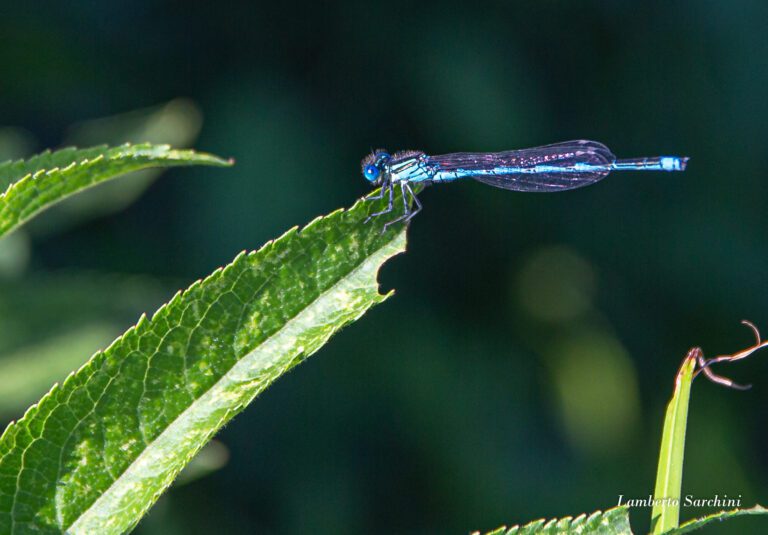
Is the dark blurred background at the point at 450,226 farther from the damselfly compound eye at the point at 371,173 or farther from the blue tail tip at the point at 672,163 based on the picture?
the damselfly compound eye at the point at 371,173

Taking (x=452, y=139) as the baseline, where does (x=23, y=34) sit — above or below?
above

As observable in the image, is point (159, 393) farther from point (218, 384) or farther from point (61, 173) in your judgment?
point (61, 173)

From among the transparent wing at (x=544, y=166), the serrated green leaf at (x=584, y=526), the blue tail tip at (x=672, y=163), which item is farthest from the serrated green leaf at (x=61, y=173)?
the blue tail tip at (x=672, y=163)

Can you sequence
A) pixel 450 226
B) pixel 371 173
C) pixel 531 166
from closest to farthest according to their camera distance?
pixel 371 173, pixel 531 166, pixel 450 226

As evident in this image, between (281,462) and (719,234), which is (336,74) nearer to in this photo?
(281,462)

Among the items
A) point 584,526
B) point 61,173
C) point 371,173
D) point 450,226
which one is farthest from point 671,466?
point 450,226

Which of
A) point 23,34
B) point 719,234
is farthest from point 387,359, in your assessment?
point 23,34
